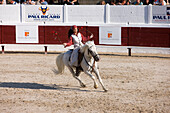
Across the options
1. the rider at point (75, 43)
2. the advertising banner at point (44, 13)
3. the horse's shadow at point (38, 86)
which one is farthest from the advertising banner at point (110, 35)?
the horse's shadow at point (38, 86)

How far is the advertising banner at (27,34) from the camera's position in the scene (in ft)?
62.1

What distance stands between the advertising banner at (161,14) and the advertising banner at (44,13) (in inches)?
189

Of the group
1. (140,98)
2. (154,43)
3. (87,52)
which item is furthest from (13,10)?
(140,98)

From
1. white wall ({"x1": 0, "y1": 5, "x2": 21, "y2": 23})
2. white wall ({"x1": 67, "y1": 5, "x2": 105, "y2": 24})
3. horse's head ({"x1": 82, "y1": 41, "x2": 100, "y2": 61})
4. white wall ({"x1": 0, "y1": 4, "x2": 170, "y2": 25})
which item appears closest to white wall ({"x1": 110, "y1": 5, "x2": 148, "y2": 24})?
white wall ({"x1": 0, "y1": 4, "x2": 170, "y2": 25})

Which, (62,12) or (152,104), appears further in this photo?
(62,12)

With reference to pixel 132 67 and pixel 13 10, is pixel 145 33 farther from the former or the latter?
pixel 13 10

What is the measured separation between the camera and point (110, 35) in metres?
18.3

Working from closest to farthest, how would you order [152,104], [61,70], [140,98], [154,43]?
[152,104], [140,98], [61,70], [154,43]

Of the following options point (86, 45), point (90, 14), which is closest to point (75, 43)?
point (86, 45)

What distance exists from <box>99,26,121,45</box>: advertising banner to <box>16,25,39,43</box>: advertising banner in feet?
11.0

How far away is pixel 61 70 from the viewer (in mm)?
10898

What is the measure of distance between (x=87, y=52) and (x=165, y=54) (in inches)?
374

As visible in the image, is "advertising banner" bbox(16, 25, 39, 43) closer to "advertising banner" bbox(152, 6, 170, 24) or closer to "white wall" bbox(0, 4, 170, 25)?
"white wall" bbox(0, 4, 170, 25)

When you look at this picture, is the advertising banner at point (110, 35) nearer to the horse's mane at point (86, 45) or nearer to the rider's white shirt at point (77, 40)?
the rider's white shirt at point (77, 40)
